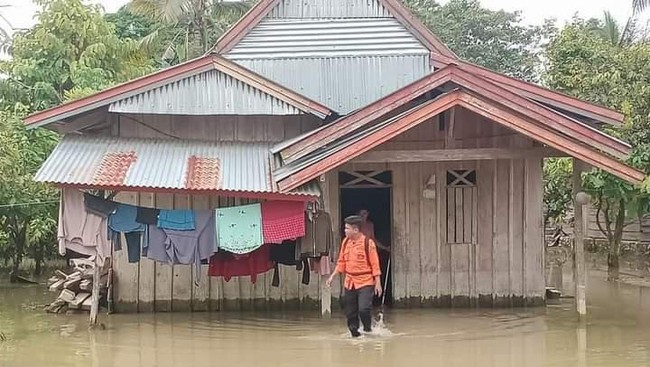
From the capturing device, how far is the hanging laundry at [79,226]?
1116 cm

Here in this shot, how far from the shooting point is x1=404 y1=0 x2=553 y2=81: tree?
1513 inches

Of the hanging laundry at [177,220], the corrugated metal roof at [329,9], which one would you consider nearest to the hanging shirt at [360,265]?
the hanging laundry at [177,220]

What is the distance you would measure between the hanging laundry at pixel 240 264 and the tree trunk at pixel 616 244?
932 cm

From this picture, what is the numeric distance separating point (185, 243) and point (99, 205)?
4.25 feet

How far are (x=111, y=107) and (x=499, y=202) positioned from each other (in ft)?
20.4

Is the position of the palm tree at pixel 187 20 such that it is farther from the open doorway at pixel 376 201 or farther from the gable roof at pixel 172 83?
the gable roof at pixel 172 83

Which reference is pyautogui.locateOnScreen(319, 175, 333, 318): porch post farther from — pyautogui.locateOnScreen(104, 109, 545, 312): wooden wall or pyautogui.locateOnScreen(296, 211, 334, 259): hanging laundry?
pyautogui.locateOnScreen(104, 109, 545, 312): wooden wall

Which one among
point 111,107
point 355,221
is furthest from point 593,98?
point 111,107

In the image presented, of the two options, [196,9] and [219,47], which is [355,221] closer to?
[219,47]

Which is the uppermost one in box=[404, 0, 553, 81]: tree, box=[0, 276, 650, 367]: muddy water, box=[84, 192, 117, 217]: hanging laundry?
box=[404, 0, 553, 81]: tree

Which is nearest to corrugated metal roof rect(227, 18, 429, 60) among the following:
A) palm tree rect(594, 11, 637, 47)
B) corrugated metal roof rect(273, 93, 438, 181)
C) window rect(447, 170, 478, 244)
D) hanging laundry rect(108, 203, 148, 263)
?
window rect(447, 170, 478, 244)

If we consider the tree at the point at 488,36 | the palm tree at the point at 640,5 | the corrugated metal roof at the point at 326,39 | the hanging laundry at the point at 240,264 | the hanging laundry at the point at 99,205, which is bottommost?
the hanging laundry at the point at 240,264

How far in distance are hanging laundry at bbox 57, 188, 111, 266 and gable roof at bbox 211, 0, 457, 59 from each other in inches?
168

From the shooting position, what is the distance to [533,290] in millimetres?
12961
